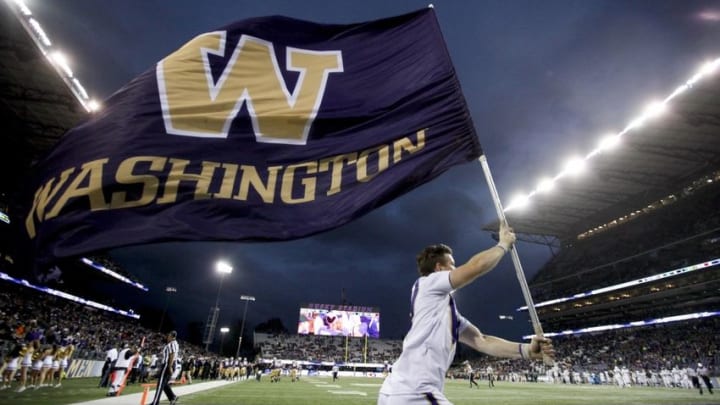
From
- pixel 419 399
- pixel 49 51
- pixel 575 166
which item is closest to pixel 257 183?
pixel 419 399

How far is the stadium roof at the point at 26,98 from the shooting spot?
17750 millimetres

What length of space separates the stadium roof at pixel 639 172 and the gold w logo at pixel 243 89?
109 feet

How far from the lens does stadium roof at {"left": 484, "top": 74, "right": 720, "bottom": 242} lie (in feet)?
98.0

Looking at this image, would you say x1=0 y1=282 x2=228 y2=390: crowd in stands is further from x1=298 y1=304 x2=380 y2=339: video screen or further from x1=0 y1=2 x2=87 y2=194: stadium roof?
x1=298 y1=304 x2=380 y2=339: video screen

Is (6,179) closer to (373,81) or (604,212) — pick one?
(373,81)

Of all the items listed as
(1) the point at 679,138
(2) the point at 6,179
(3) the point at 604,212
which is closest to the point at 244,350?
(2) the point at 6,179

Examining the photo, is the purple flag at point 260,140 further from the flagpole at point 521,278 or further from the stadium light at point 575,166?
the stadium light at point 575,166

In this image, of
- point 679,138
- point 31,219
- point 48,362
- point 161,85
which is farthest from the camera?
point 679,138

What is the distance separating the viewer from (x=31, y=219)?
11.0ft

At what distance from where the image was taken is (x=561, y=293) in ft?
187

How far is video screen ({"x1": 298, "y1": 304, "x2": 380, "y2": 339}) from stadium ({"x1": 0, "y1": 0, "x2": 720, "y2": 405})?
0.16 meters

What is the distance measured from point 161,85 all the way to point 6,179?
119ft

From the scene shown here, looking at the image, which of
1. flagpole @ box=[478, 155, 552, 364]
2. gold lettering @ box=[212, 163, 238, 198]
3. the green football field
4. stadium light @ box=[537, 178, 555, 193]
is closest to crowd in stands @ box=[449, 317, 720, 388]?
the green football field

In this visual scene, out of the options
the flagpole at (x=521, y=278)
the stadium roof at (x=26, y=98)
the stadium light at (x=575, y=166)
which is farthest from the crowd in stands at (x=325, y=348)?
the flagpole at (x=521, y=278)
